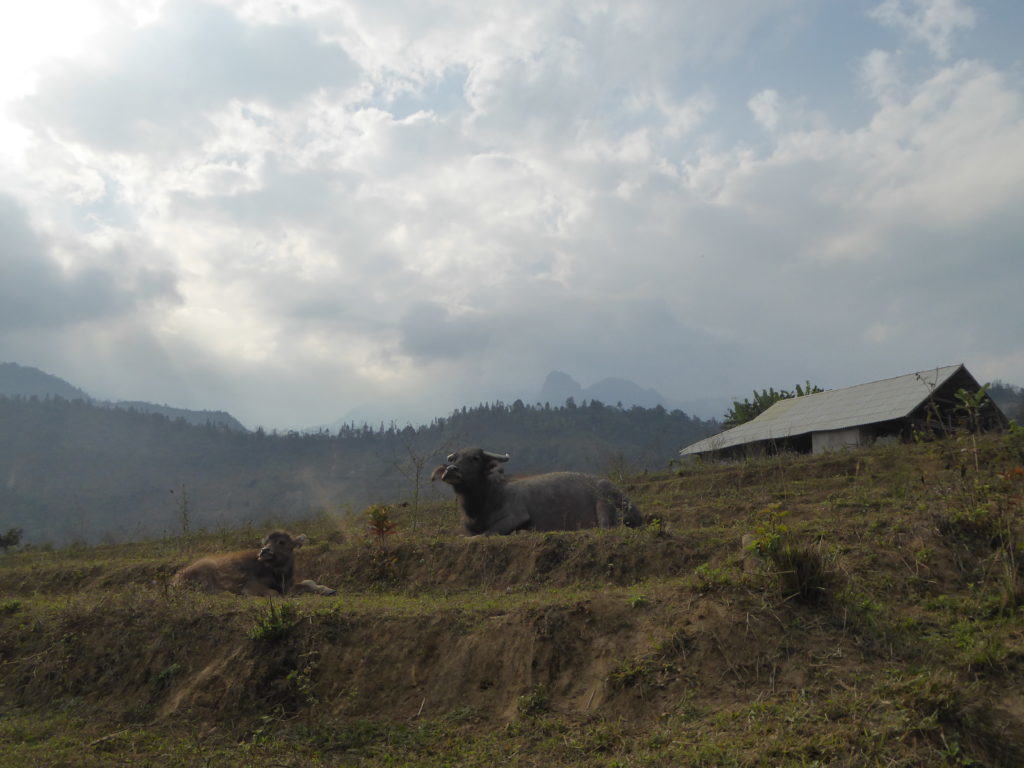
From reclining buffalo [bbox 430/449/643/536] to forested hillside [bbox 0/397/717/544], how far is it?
4279 centimetres

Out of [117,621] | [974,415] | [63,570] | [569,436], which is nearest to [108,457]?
[569,436]

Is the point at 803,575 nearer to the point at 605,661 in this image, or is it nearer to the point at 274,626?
the point at 605,661

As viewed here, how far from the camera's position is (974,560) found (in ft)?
19.5

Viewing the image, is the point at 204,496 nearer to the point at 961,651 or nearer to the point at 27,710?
the point at 27,710

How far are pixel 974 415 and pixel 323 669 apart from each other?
7150 millimetres

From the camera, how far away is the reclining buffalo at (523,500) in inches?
408

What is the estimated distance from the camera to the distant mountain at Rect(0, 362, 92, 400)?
146 m

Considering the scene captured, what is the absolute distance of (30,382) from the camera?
150500mm

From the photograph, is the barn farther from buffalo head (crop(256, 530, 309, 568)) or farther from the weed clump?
the weed clump

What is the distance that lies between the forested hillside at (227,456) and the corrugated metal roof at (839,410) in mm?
27396

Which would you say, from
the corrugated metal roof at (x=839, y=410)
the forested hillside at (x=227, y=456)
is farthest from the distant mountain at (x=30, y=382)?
the corrugated metal roof at (x=839, y=410)

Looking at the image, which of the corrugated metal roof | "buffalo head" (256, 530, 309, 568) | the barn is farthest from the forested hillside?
"buffalo head" (256, 530, 309, 568)

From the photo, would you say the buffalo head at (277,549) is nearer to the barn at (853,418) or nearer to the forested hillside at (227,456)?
the barn at (853,418)

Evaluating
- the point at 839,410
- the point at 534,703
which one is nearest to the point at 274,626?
the point at 534,703
